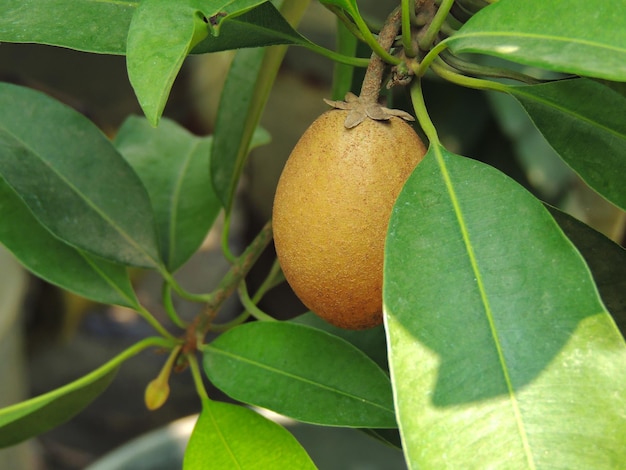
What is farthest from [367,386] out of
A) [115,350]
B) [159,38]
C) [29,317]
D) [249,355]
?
[115,350]

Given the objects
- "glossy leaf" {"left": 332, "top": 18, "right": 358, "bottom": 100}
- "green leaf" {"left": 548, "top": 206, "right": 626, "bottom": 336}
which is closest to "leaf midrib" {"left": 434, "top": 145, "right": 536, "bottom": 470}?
"green leaf" {"left": 548, "top": 206, "right": 626, "bottom": 336}

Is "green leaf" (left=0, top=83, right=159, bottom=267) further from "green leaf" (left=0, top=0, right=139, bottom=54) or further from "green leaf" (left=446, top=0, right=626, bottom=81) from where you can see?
"green leaf" (left=446, top=0, right=626, bottom=81)

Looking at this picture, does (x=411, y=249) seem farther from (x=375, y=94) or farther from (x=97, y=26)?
(x=97, y=26)

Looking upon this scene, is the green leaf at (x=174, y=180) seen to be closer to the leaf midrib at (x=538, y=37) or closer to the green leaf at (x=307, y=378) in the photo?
the green leaf at (x=307, y=378)

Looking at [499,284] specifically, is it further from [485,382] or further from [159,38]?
[159,38]

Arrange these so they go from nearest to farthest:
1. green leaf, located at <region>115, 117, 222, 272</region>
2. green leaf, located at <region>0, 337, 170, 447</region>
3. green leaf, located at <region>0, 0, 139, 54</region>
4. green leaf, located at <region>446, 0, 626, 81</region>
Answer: green leaf, located at <region>446, 0, 626, 81</region> < green leaf, located at <region>0, 0, 139, 54</region> < green leaf, located at <region>0, 337, 170, 447</region> < green leaf, located at <region>115, 117, 222, 272</region>
